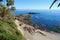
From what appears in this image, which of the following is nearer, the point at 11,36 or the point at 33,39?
the point at 11,36

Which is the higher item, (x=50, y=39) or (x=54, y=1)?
(x=54, y=1)

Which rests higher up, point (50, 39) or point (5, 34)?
point (5, 34)

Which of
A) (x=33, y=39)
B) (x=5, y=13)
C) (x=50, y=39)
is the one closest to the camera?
(x=33, y=39)

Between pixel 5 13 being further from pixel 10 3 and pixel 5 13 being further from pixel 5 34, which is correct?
pixel 10 3

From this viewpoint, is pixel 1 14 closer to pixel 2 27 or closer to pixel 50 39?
pixel 2 27

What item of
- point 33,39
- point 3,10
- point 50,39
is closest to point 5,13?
point 3,10

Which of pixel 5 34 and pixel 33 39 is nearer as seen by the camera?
pixel 5 34

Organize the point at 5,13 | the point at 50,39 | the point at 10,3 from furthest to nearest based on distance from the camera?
the point at 10,3 → the point at 5,13 → the point at 50,39

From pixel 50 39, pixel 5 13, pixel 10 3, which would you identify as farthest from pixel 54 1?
pixel 10 3

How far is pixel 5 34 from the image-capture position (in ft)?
80.8

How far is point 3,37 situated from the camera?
2411 cm

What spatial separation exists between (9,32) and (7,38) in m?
1.93

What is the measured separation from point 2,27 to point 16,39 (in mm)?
3405

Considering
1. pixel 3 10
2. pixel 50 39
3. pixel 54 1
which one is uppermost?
pixel 54 1
